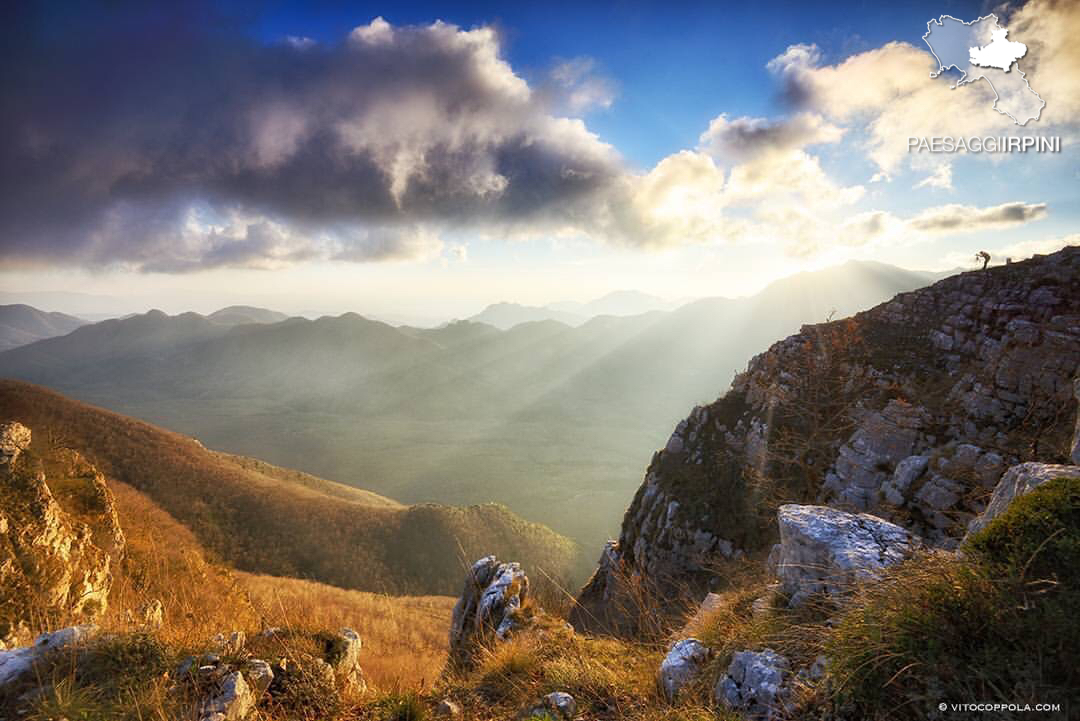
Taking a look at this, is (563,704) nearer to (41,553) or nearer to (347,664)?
(347,664)

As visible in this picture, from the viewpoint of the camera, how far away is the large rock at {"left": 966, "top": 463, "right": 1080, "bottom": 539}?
3.90m

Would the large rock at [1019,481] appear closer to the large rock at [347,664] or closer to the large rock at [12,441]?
the large rock at [347,664]

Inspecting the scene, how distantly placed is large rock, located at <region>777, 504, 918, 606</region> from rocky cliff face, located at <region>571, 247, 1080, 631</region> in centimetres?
505

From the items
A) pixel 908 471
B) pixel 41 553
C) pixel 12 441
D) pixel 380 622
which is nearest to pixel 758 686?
pixel 908 471

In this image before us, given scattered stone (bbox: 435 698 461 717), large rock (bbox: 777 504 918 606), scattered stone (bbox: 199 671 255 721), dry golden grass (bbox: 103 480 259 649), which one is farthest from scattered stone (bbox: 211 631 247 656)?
large rock (bbox: 777 504 918 606)

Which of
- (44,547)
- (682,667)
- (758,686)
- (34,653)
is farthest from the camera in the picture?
(44,547)

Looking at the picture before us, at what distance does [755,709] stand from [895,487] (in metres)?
11.8

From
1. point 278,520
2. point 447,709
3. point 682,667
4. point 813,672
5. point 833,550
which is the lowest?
point 278,520

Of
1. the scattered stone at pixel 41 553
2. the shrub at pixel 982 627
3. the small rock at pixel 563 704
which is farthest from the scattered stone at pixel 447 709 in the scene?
the scattered stone at pixel 41 553

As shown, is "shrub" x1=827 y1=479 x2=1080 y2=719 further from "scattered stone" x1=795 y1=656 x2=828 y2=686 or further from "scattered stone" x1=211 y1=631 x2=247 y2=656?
"scattered stone" x1=211 y1=631 x2=247 y2=656

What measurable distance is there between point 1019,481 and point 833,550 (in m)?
1.81

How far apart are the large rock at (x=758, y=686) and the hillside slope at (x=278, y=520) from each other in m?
38.1

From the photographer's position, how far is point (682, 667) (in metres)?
4.63

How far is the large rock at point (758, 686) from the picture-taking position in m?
3.43
